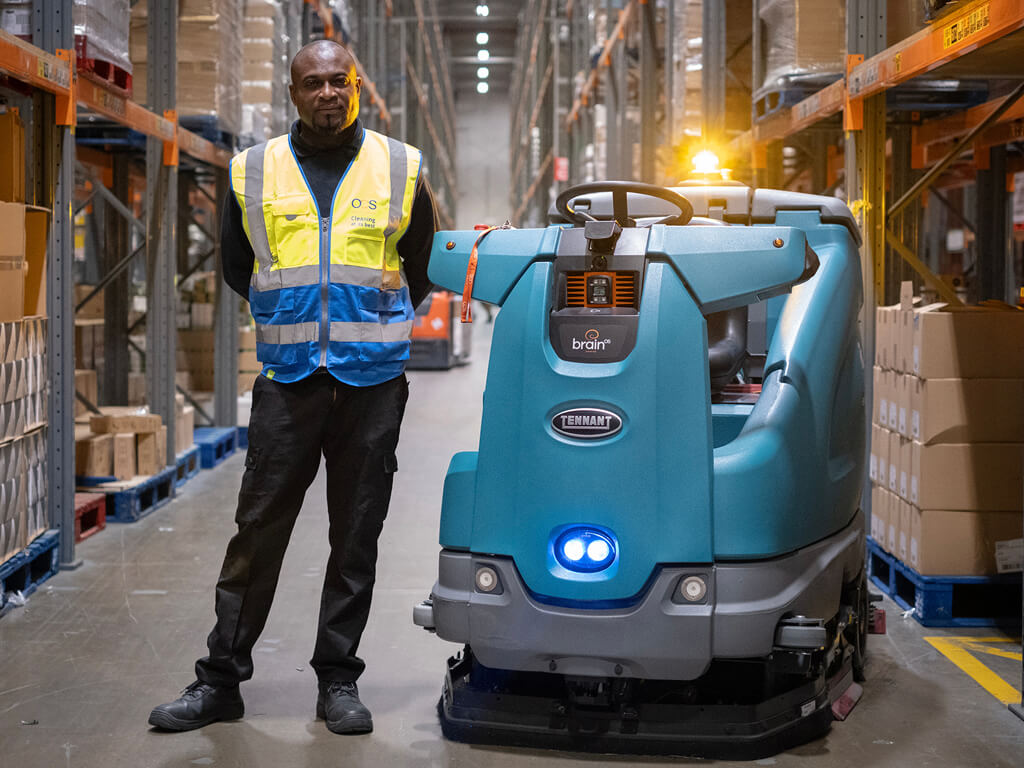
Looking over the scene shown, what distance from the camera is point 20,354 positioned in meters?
4.73

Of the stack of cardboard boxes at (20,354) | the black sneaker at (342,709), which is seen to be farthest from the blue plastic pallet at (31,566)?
the black sneaker at (342,709)

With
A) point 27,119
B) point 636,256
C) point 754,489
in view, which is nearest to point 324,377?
point 636,256

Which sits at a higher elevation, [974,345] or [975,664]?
[974,345]

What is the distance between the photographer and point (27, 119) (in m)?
5.29

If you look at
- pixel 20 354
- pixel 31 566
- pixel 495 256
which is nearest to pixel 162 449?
pixel 31 566

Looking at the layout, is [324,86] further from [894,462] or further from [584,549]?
[894,462]

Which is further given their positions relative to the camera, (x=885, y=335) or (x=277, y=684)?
(x=885, y=335)

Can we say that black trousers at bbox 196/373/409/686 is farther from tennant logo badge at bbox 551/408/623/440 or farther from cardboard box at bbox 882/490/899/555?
cardboard box at bbox 882/490/899/555

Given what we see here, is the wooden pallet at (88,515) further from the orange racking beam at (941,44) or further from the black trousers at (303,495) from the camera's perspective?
the orange racking beam at (941,44)

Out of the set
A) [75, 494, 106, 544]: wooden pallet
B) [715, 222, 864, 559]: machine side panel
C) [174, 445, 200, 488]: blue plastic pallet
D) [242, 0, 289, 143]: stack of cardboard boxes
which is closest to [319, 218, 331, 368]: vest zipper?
[715, 222, 864, 559]: machine side panel

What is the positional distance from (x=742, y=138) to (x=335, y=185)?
16.2ft

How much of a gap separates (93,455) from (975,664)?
4.69 meters

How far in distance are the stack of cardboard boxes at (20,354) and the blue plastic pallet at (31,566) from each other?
0.13ft

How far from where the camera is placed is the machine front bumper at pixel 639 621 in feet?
9.26
